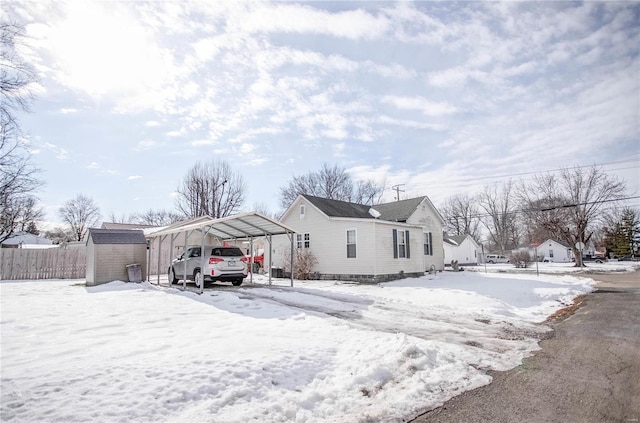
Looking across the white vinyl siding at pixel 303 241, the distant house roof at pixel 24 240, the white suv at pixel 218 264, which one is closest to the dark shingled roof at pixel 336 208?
the white vinyl siding at pixel 303 241

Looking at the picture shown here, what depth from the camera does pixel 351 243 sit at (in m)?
18.5

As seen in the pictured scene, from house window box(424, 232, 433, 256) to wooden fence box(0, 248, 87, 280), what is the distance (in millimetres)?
22079

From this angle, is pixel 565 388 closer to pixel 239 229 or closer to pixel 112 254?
pixel 239 229

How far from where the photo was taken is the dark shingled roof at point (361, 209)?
20453 mm

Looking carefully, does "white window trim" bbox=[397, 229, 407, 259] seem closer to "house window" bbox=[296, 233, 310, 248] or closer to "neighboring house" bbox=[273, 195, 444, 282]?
"neighboring house" bbox=[273, 195, 444, 282]

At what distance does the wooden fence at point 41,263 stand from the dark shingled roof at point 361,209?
15032 millimetres

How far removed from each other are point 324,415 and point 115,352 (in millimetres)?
3228

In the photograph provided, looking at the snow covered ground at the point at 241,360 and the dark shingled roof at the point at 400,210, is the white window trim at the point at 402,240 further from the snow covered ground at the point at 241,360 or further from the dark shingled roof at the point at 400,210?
the snow covered ground at the point at 241,360

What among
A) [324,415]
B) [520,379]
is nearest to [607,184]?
[520,379]

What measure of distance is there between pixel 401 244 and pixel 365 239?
3.04 metres

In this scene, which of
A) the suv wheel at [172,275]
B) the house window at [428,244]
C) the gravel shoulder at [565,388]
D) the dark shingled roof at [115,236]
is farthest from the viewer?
the house window at [428,244]

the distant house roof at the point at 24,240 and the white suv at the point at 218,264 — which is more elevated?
the distant house roof at the point at 24,240

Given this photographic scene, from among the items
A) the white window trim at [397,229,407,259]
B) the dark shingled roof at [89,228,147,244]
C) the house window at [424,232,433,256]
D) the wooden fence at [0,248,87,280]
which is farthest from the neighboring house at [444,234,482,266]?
the wooden fence at [0,248,87,280]

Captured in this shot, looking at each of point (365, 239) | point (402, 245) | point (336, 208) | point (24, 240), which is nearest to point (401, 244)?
point (402, 245)
